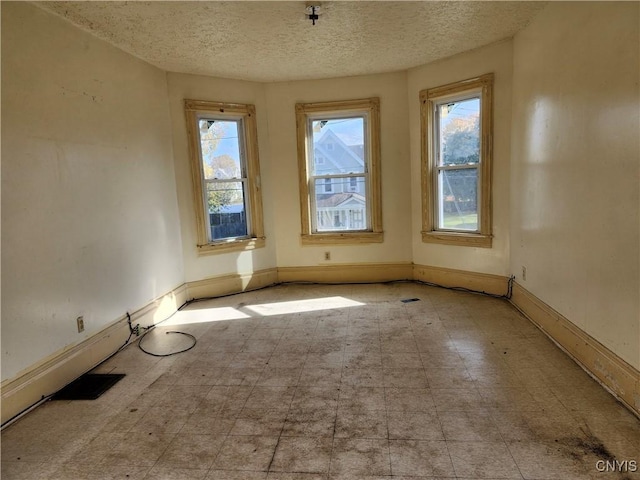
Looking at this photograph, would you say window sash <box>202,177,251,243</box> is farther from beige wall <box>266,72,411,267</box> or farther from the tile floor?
the tile floor

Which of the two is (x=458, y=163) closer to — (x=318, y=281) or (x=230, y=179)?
(x=318, y=281)

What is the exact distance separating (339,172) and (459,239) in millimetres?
1658

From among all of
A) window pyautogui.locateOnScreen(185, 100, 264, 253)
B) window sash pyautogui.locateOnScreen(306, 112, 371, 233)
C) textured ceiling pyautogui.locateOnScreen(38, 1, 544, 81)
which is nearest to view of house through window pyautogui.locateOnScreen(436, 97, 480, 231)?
textured ceiling pyautogui.locateOnScreen(38, 1, 544, 81)

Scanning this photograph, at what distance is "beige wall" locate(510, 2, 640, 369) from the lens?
209cm

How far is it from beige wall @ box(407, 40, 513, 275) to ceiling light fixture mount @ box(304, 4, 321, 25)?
6.23 feet

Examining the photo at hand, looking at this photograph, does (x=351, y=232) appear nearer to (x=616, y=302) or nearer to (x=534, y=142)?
(x=534, y=142)

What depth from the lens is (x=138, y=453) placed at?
1.97 m

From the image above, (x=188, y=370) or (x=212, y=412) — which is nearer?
(x=212, y=412)

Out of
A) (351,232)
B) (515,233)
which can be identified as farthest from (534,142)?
(351,232)

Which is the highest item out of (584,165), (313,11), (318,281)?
(313,11)

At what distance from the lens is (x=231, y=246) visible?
473 centimetres

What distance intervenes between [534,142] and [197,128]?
3397 millimetres

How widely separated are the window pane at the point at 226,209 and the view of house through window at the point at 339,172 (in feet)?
3.00

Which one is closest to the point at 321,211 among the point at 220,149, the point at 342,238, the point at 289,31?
the point at 342,238
